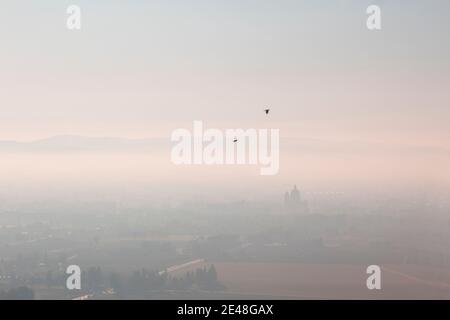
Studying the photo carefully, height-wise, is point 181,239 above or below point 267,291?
above
